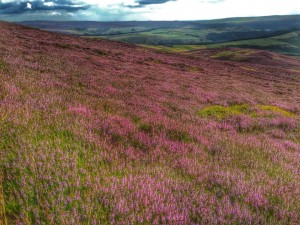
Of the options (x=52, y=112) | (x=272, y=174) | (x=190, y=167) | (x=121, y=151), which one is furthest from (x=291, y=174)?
(x=52, y=112)

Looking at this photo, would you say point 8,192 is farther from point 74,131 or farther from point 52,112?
point 52,112

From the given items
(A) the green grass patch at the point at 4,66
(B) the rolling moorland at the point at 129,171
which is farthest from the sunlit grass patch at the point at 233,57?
(B) the rolling moorland at the point at 129,171

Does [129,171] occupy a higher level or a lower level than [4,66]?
lower

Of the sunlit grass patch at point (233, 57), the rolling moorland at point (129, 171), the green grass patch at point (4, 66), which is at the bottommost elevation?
the rolling moorland at point (129, 171)

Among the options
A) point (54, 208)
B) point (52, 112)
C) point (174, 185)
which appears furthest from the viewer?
point (52, 112)

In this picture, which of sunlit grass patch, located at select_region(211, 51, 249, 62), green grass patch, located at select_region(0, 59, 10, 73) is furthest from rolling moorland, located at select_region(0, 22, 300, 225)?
sunlit grass patch, located at select_region(211, 51, 249, 62)

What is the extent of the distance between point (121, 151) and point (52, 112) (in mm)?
2507

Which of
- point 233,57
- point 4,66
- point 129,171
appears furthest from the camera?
point 233,57

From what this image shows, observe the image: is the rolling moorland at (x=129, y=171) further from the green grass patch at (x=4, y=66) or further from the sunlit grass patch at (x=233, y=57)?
the sunlit grass patch at (x=233, y=57)

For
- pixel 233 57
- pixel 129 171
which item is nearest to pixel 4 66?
pixel 129 171

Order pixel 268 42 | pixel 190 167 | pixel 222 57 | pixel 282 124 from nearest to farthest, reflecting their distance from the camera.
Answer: pixel 190 167
pixel 282 124
pixel 222 57
pixel 268 42

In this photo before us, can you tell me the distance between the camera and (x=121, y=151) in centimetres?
510

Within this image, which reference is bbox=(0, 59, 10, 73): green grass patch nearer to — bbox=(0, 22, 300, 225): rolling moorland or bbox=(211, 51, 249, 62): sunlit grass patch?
bbox=(0, 22, 300, 225): rolling moorland

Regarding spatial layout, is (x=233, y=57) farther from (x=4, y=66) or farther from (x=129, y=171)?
(x=129, y=171)
